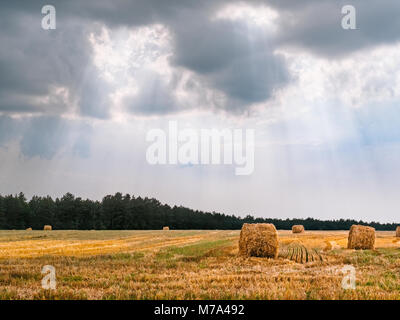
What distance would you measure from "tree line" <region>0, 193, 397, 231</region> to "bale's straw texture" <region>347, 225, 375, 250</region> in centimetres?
8497

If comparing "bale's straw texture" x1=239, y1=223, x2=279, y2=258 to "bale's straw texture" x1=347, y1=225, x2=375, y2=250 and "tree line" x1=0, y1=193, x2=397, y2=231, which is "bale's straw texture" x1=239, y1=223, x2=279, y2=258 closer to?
"bale's straw texture" x1=347, y1=225, x2=375, y2=250

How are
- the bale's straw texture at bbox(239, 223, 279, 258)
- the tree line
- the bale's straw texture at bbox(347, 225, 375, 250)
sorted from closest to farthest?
the bale's straw texture at bbox(239, 223, 279, 258), the bale's straw texture at bbox(347, 225, 375, 250), the tree line

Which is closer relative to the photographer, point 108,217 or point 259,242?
point 259,242

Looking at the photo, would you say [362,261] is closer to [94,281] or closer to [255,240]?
[255,240]

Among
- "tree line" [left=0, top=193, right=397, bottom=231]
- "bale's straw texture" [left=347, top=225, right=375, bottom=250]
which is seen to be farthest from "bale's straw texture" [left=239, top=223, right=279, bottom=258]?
"tree line" [left=0, top=193, right=397, bottom=231]

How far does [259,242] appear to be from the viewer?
2062cm

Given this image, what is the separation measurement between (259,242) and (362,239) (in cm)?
1085

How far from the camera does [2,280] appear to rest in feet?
39.9

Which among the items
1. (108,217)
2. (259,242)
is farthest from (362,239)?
(108,217)

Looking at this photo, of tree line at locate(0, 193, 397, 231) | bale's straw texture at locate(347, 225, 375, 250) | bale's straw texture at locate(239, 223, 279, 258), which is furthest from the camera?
tree line at locate(0, 193, 397, 231)

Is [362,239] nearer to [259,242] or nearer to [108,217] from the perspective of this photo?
[259,242]

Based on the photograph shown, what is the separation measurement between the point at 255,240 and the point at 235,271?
22.7ft

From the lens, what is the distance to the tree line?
343 feet
